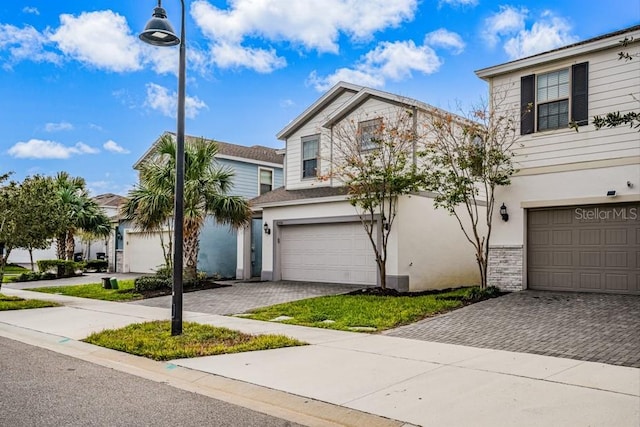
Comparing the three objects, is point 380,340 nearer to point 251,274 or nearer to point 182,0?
point 182,0

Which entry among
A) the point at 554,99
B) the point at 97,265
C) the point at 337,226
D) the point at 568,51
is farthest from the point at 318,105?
the point at 97,265

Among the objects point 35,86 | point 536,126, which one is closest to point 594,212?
point 536,126

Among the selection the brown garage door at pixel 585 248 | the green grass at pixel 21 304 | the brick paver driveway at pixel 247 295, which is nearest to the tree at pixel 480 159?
the brown garage door at pixel 585 248

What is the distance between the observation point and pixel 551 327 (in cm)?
957

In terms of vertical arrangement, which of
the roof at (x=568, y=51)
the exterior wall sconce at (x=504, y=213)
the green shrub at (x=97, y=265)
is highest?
the roof at (x=568, y=51)

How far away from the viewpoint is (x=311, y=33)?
17281 mm

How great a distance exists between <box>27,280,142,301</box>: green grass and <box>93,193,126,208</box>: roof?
16.7m

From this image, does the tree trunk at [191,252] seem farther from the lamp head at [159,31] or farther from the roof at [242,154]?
the lamp head at [159,31]

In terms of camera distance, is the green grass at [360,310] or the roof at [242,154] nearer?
the green grass at [360,310]

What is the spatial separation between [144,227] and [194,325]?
8.31 m

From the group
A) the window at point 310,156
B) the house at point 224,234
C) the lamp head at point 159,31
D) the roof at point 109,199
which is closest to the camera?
the lamp head at point 159,31

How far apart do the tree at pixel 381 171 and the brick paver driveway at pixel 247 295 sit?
6.98 ft

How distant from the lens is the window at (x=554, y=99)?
522 inches

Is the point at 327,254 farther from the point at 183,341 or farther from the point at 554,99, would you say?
the point at 183,341
